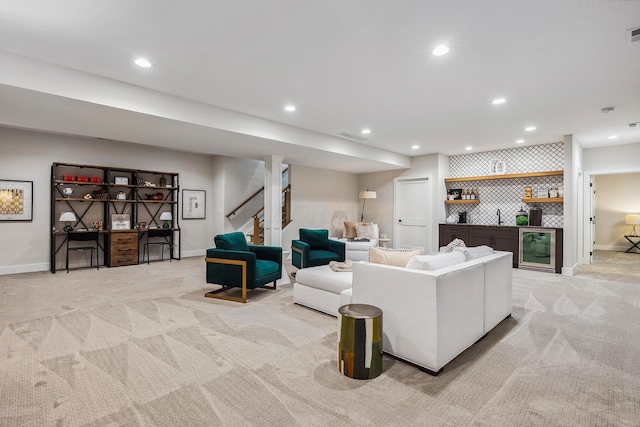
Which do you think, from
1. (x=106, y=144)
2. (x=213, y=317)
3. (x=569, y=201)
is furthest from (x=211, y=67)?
(x=569, y=201)

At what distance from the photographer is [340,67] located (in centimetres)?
340

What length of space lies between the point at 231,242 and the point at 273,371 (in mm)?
2446

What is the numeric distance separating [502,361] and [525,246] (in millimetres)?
5016

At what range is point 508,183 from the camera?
748 centimetres

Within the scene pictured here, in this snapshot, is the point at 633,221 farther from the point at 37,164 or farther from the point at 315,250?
the point at 37,164

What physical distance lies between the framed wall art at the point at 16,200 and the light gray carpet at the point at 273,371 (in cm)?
274

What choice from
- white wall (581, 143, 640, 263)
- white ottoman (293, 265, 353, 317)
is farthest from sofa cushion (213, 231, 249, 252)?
white wall (581, 143, 640, 263)

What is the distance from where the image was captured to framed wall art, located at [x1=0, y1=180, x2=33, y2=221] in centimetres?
590

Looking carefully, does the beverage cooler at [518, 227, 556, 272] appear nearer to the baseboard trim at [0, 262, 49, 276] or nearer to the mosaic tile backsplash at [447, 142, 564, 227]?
the mosaic tile backsplash at [447, 142, 564, 227]

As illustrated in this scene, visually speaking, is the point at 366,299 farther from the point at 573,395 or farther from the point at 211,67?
the point at 211,67

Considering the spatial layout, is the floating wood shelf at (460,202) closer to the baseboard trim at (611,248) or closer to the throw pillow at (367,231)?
the throw pillow at (367,231)

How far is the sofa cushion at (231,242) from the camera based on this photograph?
177 inches

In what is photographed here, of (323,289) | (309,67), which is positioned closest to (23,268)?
(323,289)

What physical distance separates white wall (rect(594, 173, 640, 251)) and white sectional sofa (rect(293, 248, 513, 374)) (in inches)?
369
